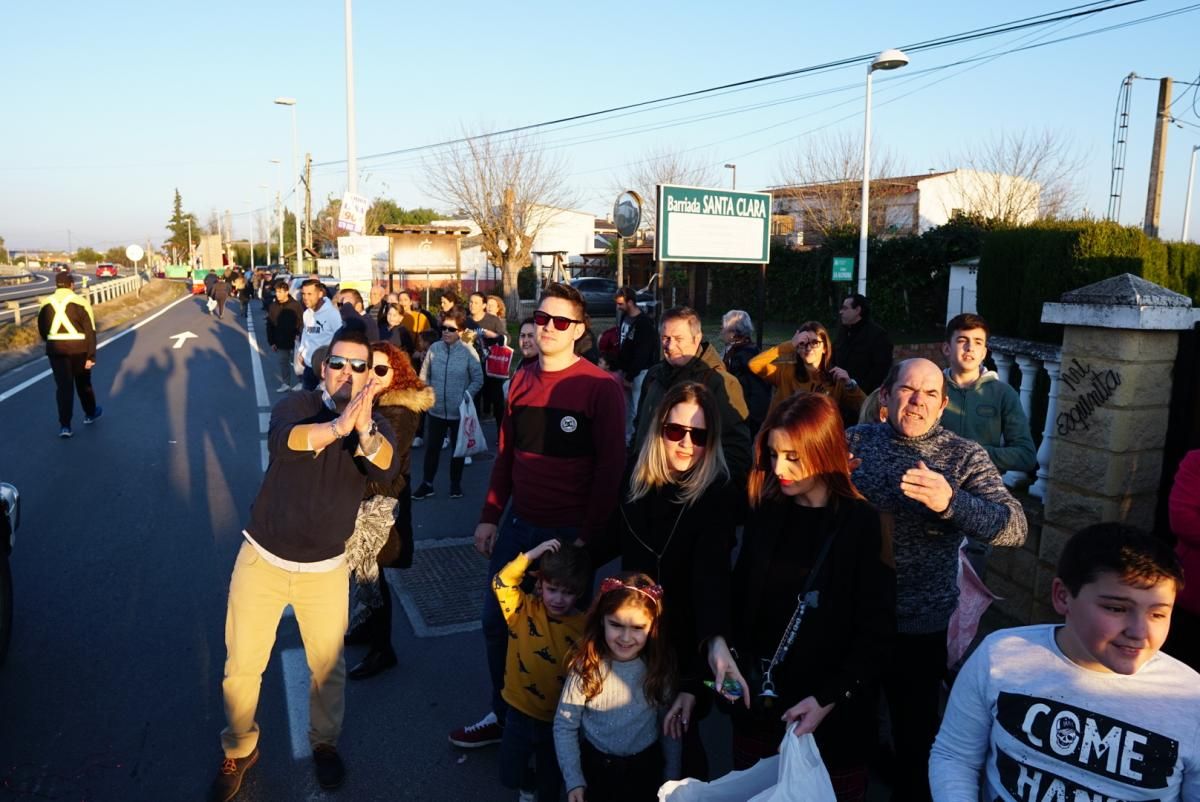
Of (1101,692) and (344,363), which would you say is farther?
(344,363)

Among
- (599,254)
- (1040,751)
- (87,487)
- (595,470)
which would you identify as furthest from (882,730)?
(599,254)

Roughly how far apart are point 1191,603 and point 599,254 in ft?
115

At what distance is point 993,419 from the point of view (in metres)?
4.30

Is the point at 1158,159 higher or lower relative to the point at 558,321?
higher

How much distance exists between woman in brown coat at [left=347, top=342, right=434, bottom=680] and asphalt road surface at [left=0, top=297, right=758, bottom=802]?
0.14 meters

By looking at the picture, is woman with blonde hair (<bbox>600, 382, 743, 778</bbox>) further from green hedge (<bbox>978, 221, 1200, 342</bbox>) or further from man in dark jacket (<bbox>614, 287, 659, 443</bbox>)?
man in dark jacket (<bbox>614, 287, 659, 443</bbox>)

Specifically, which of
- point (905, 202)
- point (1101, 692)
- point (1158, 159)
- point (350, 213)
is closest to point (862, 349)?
point (1101, 692)

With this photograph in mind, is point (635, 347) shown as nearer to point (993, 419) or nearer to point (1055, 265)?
point (1055, 265)

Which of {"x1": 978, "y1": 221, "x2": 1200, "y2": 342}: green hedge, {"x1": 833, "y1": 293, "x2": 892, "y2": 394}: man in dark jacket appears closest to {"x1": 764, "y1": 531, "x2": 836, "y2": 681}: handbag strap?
{"x1": 978, "y1": 221, "x2": 1200, "y2": 342}: green hedge

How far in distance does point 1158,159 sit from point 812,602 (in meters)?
22.3

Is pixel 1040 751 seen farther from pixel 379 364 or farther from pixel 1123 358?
pixel 379 364

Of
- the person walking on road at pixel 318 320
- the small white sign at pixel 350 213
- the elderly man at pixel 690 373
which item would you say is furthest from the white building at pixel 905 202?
the elderly man at pixel 690 373

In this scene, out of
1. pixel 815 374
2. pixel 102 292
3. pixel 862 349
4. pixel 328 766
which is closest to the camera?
pixel 328 766

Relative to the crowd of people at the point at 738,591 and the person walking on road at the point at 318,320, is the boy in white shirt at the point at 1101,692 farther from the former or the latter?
the person walking on road at the point at 318,320
